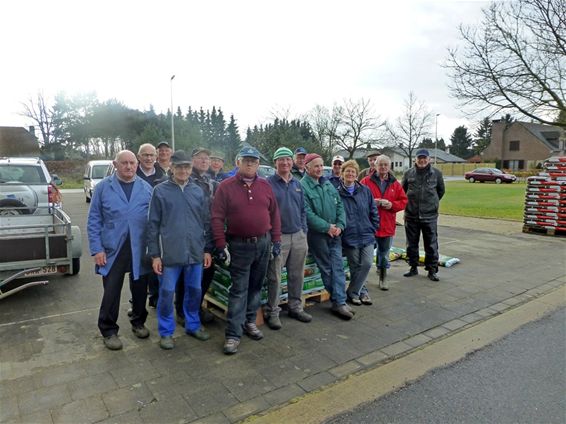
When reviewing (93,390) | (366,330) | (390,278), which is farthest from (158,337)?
(390,278)

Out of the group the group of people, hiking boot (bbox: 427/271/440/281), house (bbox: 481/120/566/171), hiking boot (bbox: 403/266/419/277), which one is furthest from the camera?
house (bbox: 481/120/566/171)

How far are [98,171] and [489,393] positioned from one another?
17703mm

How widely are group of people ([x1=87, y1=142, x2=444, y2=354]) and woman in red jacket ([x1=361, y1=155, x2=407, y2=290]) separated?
68 centimetres

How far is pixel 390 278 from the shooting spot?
645cm

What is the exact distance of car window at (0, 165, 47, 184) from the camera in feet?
24.2

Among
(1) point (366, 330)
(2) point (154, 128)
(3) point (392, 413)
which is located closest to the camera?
(3) point (392, 413)

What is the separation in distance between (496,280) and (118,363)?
18.5ft

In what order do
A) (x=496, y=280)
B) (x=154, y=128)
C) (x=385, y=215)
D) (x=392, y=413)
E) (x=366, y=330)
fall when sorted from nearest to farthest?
(x=392, y=413), (x=366, y=330), (x=385, y=215), (x=496, y=280), (x=154, y=128)

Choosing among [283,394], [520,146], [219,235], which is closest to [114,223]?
[219,235]

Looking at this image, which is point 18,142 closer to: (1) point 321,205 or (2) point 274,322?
(1) point 321,205

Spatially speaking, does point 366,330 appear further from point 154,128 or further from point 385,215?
point 154,128

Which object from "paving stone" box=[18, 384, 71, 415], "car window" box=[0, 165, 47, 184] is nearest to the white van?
"car window" box=[0, 165, 47, 184]

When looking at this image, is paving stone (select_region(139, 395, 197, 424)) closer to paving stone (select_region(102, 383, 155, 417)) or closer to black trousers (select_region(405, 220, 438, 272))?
paving stone (select_region(102, 383, 155, 417))

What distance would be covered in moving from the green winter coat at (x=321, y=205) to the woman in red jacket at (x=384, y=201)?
1.12m
